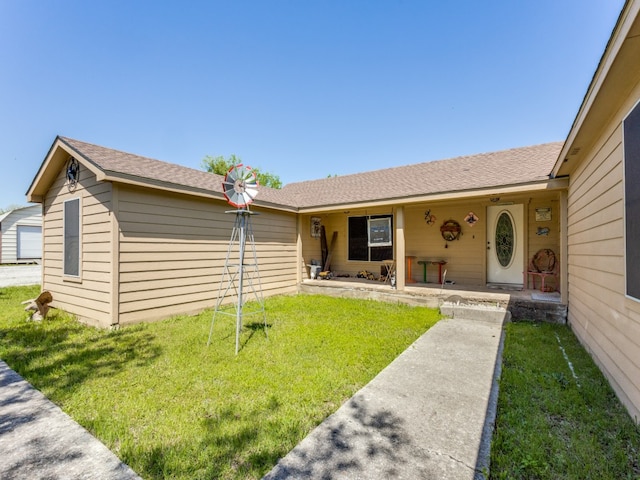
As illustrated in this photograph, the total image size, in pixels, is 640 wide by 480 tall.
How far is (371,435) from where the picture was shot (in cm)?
216

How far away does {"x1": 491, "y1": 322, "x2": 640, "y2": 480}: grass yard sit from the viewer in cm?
184

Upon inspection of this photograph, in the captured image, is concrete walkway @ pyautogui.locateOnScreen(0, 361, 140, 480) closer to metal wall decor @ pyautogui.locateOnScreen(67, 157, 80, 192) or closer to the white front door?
metal wall decor @ pyautogui.locateOnScreen(67, 157, 80, 192)

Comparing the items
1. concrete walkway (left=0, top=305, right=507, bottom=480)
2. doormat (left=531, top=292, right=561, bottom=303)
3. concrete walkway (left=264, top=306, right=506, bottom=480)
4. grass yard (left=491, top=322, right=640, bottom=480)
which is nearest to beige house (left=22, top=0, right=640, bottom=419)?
grass yard (left=491, top=322, right=640, bottom=480)

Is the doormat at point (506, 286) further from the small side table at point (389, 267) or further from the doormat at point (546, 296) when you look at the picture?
the small side table at point (389, 267)

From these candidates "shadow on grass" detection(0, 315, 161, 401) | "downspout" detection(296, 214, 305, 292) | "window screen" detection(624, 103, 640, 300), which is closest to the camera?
"window screen" detection(624, 103, 640, 300)

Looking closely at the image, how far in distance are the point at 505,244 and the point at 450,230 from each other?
129cm

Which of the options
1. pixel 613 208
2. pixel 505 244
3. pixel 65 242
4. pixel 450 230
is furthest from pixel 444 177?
pixel 65 242

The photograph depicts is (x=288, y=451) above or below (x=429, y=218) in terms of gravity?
below

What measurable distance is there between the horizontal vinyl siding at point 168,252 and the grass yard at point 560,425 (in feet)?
17.6

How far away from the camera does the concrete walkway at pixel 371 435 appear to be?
1816 mm

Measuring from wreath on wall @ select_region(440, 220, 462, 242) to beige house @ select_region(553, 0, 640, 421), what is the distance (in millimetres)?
3425

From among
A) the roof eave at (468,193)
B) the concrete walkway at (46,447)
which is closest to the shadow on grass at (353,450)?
the concrete walkway at (46,447)

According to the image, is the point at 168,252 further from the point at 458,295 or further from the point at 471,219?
the point at 471,219

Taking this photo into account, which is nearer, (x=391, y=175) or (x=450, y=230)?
(x=450, y=230)
